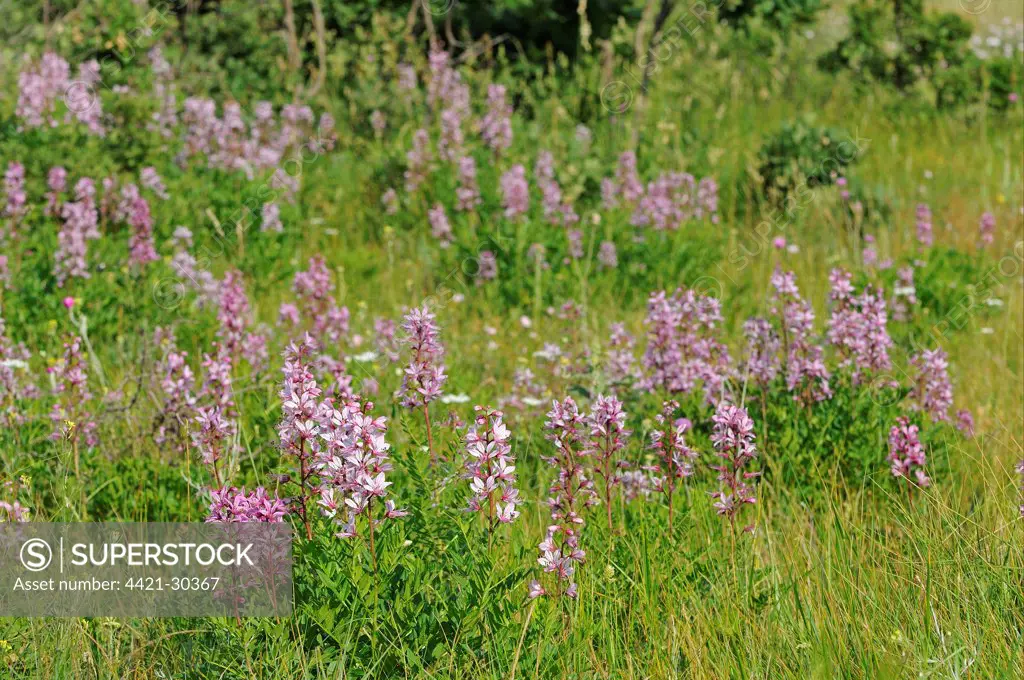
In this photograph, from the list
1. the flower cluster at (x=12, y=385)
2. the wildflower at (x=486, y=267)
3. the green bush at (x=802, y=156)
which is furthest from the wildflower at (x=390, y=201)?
the flower cluster at (x=12, y=385)

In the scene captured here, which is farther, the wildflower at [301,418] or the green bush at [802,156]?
the green bush at [802,156]

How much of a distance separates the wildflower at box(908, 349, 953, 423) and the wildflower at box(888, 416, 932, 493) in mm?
276

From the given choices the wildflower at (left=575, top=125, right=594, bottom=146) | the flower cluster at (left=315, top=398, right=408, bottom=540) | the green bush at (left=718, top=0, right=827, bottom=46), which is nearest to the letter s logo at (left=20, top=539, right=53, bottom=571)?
the flower cluster at (left=315, top=398, right=408, bottom=540)

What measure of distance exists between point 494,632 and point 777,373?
175cm

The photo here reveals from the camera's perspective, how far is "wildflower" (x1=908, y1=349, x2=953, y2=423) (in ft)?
12.1

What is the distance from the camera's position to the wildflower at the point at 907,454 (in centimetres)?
340

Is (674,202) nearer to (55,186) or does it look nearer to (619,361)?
(619,361)

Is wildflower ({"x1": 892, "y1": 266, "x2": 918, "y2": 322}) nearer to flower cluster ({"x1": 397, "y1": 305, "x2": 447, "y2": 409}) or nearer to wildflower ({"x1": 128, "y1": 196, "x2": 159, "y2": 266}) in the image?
flower cluster ({"x1": 397, "y1": 305, "x2": 447, "y2": 409})

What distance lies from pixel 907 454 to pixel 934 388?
17.3 inches

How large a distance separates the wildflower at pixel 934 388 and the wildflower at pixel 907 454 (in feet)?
0.90

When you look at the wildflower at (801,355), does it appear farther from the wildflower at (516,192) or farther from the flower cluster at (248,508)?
the wildflower at (516,192)

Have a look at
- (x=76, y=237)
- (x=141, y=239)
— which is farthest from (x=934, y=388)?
(x=76, y=237)

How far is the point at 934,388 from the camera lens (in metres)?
3.79

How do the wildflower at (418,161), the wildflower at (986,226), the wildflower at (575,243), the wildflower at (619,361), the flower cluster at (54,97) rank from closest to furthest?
the wildflower at (619,361)
the wildflower at (986,226)
the wildflower at (575,243)
the flower cluster at (54,97)
the wildflower at (418,161)
